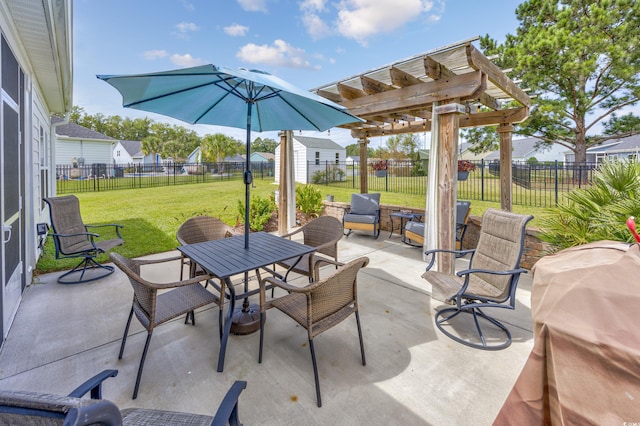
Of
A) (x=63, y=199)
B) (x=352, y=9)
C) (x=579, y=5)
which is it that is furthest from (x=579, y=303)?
(x=579, y=5)

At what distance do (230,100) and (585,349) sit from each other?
145 inches

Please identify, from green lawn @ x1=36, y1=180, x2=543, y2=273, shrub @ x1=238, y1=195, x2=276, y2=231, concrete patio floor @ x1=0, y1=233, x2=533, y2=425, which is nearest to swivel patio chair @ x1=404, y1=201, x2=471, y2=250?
concrete patio floor @ x1=0, y1=233, x2=533, y2=425

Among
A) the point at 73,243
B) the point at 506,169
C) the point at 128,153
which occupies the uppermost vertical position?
the point at 128,153

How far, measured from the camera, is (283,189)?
6.38 m

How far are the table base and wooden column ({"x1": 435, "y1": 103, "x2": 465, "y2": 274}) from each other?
2.44 meters

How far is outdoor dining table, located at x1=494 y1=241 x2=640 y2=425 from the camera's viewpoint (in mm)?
1000

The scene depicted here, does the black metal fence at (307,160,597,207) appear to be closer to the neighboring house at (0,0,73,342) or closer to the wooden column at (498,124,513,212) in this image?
the wooden column at (498,124,513,212)

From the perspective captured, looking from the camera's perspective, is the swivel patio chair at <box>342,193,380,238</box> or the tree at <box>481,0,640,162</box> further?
the tree at <box>481,0,640,162</box>

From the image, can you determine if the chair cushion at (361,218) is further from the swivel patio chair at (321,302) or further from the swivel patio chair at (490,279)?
the swivel patio chair at (321,302)

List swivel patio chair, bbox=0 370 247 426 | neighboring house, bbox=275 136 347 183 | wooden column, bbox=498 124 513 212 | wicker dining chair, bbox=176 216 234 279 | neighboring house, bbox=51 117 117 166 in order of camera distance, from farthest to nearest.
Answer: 1. neighboring house, bbox=51 117 117 166
2. neighboring house, bbox=275 136 347 183
3. wooden column, bbox=498 124 513 212
4. wicker dining chair, bbox=176 216 234 279
5. swivel patio chair, bbox=0 370 247 426

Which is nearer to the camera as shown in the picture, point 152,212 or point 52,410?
point 52,410

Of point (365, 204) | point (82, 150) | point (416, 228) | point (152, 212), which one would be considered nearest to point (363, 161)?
point (365, 204)

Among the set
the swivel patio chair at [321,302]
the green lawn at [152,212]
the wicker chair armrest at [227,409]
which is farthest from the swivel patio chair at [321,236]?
the green lawn at [152,212]

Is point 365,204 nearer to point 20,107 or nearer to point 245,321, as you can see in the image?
point 245,321
